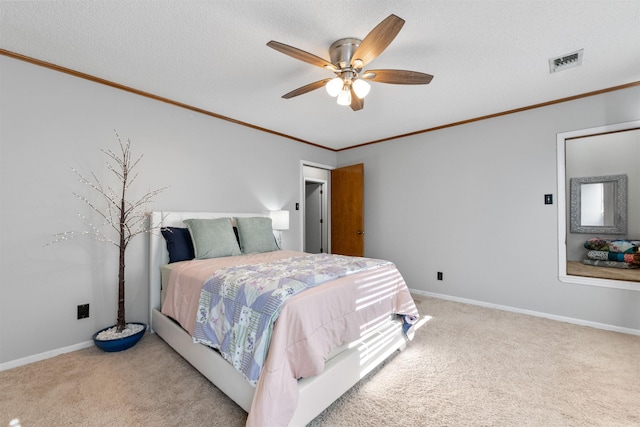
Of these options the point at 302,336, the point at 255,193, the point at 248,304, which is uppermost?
the point at 255,193

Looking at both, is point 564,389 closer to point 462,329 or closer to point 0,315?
point 462,329

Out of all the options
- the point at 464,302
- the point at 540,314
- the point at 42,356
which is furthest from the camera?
the point at 464,302

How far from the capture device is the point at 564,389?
6.00ft

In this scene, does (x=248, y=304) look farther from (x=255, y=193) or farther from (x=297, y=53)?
(x=255, y=193)

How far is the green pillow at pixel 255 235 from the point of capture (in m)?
3.11

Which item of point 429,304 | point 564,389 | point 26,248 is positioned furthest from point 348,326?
point 26,248

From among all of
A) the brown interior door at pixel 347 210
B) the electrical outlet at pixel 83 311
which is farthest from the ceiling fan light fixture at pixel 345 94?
the electrical outlet at pixel 83 311

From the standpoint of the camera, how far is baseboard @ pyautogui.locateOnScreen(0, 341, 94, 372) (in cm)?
211

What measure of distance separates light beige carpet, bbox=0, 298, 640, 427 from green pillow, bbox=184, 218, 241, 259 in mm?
930

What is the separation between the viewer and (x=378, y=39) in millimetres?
1625

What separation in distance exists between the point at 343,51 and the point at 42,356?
3471 mm

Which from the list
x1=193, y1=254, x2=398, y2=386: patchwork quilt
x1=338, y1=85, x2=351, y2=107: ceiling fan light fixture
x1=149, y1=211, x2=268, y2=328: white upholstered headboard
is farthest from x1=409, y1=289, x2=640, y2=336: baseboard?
x1=149, y1=211, x2=268, y2=328: white upholstered headboard

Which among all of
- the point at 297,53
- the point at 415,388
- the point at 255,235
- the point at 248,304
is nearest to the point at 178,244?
the point at 255,235

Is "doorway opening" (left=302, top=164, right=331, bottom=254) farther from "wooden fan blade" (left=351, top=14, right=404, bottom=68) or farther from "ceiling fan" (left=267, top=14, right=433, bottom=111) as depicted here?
"wooden fan blade" (left=351, top=14, right=404, bottom=68)
